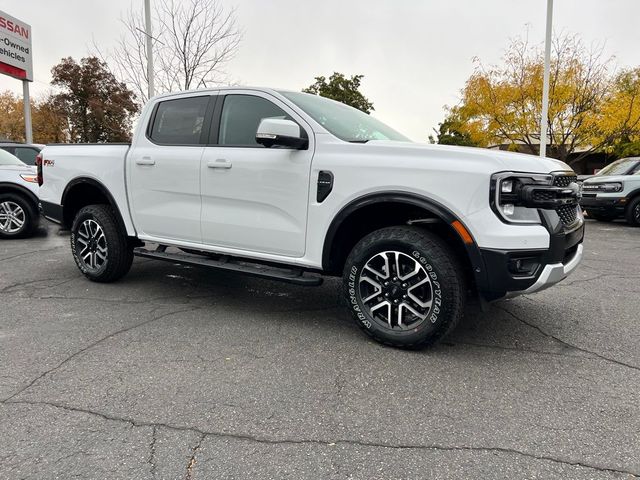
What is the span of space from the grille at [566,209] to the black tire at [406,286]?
31.3 inches

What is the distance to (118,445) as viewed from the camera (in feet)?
7.46

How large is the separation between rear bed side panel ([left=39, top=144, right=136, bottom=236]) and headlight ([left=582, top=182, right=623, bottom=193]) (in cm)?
1084

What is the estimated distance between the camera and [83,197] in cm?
552

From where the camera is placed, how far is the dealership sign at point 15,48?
705 inches

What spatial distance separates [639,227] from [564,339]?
9.46m

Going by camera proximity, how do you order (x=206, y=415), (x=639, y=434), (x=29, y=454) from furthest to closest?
1. (x=206, y=415)
2. (x=639, y=434)
3. (x=29, y=454)

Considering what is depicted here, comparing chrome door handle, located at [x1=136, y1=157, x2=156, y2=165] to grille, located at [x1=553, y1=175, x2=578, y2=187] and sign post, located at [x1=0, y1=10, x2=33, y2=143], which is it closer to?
grille, located at [x1=553, y1=175, x2=578, y2=187]

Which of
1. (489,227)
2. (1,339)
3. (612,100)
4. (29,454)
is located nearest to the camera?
(29,454)

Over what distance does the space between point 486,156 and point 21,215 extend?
8192 mm

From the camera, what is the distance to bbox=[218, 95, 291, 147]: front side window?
4.05 metres

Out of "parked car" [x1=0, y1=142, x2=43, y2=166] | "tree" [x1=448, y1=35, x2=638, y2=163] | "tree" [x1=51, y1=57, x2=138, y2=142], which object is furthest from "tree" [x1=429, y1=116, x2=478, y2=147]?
"tree" [x1=51, y1=57, x2=138, y2=142]

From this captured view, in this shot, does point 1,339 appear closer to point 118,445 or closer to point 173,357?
point 173,357

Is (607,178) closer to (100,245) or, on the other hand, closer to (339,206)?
(339,206)

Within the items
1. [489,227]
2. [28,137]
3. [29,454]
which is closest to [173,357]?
[29,454]
